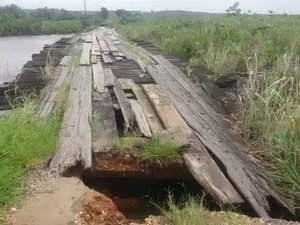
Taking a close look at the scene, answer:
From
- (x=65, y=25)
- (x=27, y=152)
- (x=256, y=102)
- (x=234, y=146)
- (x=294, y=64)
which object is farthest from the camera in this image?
(x=65, y=25)

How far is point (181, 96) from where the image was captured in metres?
5.62

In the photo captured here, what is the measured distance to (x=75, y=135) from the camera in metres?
3.88

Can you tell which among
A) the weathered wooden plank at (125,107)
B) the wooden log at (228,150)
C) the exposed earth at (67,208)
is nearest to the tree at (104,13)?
the weathered wooden plank at (125,107)

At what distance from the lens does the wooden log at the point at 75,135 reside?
3334 mm

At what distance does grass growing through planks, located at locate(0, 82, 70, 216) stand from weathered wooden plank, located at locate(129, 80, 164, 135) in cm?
94

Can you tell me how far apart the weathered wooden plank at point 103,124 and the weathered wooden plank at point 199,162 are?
0.54 m

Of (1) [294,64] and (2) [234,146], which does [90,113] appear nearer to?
(2) [234,146]

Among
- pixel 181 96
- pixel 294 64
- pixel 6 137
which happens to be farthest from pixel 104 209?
pixel 294 64

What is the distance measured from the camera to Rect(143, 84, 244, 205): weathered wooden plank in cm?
291

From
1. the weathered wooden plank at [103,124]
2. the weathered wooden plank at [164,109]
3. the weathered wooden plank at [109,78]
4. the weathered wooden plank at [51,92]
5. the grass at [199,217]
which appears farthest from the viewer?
the weathered wooden plank at [109,78]

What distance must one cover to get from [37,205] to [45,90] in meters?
3.32

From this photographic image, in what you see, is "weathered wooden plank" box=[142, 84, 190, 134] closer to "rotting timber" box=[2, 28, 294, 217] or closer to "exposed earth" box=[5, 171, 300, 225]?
"rotting timber" box=[2, 28, 294, 217]

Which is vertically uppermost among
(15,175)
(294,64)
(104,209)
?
(294,64)

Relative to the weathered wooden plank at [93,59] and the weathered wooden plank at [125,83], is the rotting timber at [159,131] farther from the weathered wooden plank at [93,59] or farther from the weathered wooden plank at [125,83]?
the weathered wooden plank at [93,59]
